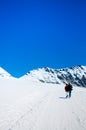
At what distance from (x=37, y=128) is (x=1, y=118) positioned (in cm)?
254

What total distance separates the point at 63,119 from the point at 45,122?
1.50m

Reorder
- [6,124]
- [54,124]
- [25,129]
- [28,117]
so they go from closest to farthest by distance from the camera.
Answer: [25,129], [6,124], [54,124], [28,117]

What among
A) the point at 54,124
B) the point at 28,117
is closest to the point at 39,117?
the point at 28,117

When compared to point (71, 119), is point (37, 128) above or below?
below

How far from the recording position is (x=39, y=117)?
12.5 m

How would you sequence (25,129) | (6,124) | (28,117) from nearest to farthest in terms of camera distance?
(25,129)
(6,124)
(28,117)

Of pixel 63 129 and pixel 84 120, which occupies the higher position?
pixel 84 120

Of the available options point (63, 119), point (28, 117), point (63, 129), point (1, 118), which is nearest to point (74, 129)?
point (63, 129)

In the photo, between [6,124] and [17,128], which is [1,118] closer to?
[6,124]

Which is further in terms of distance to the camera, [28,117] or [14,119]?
[28,117]

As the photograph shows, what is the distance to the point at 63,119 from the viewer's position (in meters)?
12.4

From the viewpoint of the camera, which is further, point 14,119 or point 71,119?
point 71,119

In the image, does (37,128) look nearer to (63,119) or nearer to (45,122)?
(45,122)

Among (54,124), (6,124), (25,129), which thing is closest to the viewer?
(25,129)
